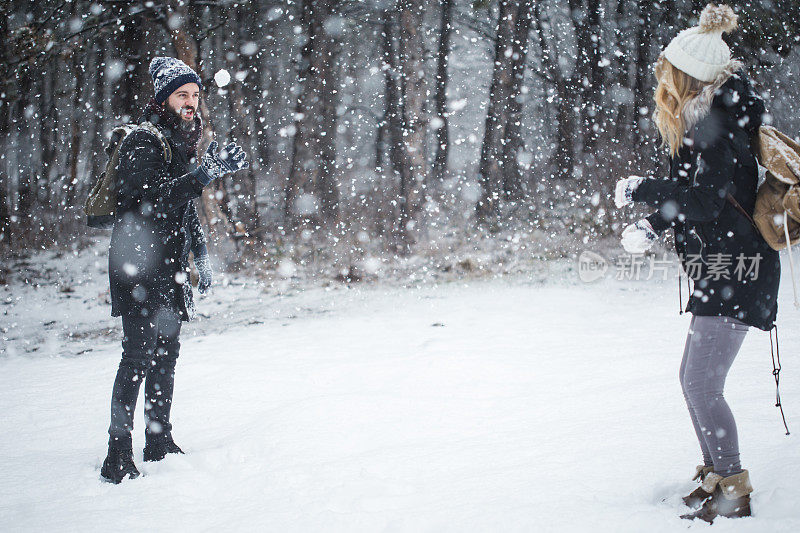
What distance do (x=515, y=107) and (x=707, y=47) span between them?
11536 mm

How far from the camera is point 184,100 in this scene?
319 centimetres

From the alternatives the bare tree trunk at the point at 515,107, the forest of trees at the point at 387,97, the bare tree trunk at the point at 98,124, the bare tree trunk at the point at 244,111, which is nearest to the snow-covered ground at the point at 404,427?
the forest of trees at the point at 387,97

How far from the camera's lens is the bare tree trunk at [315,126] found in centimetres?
1117

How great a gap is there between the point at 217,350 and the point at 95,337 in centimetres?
201

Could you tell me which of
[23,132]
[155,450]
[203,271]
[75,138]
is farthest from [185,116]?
[23,132]

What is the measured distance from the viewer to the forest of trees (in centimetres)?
980

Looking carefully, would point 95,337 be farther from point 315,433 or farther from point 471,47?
point 471,47

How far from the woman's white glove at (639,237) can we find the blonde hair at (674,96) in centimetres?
36

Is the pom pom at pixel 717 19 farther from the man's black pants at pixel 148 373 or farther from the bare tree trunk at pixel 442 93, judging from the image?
the bare tree trunk at pixel 442 93

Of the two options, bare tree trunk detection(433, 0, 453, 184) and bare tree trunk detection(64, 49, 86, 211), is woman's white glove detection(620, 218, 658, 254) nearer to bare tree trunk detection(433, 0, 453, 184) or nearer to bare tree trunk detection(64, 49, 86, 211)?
bare tree trunk detection(433, 0, 453, 184)

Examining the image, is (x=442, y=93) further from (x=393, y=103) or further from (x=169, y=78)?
(x=169, y=78)

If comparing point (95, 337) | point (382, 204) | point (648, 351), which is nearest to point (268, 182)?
point (382, 204)

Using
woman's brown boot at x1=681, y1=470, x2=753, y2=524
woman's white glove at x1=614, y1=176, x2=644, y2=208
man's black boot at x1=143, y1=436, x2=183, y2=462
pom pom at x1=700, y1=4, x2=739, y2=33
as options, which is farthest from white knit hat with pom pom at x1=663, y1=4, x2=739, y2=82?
man's black boot at x1=143, y1=436, x2=183, y2=462

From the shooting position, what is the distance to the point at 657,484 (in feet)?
8.76
